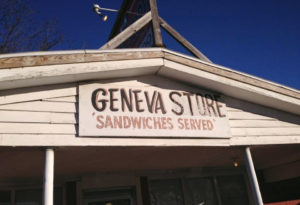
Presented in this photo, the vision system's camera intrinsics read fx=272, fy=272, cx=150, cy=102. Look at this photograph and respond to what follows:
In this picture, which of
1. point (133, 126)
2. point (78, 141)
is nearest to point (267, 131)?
point (133, 126)

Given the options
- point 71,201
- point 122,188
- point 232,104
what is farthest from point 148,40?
point 71,201

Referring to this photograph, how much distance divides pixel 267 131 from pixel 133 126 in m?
2.93

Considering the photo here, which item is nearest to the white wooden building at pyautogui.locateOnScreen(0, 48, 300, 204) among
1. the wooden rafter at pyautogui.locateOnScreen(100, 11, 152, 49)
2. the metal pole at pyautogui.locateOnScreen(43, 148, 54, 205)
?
the metal pole at pyautogui.locateOnScreen(43, 148, 54, 205)

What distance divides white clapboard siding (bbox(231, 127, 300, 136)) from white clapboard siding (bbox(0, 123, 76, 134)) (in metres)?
3.03

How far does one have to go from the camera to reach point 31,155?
452cm

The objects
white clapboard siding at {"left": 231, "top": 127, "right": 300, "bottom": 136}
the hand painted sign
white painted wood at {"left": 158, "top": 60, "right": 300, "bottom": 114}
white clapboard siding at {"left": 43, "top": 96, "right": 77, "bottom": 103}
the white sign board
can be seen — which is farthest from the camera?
the hand painted sign

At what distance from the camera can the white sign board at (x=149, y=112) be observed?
13.2ft

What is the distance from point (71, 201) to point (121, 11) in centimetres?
536

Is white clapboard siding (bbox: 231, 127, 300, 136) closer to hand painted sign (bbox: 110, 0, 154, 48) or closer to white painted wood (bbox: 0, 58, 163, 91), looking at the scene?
white painted wood (bbox: 0, 58, 163, 91)

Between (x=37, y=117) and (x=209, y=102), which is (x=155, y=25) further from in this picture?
(x=37, y=117)

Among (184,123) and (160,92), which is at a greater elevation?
(160,92)

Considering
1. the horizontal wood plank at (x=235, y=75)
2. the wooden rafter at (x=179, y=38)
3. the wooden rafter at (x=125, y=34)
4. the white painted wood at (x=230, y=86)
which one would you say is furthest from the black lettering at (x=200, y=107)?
the wooden rafter at (x=125, y=34)

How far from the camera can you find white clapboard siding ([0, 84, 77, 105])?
3.61m

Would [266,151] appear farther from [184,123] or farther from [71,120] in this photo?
[71,120]
